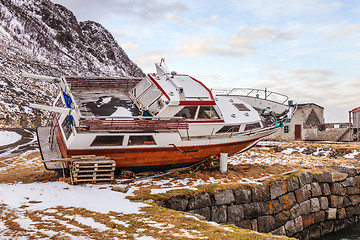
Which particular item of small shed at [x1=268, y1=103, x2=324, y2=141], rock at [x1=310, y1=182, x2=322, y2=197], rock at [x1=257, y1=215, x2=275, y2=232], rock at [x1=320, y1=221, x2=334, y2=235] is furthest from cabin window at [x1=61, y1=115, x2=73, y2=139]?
small shed at [x1=268, y1=103, x2=324, y2=141]

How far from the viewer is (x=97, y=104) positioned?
46.9 feet

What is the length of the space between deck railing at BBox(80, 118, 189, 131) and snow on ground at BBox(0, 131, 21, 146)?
53.1 feet

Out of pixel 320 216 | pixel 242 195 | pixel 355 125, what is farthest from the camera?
pixel 355 125

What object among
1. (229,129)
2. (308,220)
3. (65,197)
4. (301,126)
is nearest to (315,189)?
(308,220)

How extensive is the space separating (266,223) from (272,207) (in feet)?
2.43

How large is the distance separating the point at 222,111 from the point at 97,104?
6.39 meters

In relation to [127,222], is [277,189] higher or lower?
lower

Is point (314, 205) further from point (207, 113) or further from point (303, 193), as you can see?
point (207, 113)

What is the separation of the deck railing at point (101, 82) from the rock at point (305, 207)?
1044 cm

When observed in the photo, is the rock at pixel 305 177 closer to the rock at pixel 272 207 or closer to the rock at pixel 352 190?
the rock at pixel 272 207

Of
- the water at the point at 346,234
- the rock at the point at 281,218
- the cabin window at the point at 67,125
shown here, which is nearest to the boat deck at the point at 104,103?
the cabin window at the point at 67,125

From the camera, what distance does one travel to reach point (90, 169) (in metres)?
11.8

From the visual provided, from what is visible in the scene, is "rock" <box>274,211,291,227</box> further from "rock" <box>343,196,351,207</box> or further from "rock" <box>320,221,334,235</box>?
"rock" <box>343,196,351,207</box>

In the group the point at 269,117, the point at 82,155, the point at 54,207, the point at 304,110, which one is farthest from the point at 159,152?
the point at 304,110
